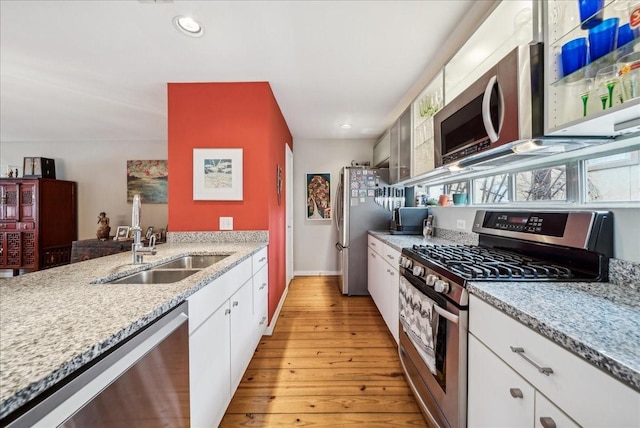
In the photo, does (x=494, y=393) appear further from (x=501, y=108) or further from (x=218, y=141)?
(x=218, y=141)

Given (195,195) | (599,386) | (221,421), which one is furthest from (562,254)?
(195,195)

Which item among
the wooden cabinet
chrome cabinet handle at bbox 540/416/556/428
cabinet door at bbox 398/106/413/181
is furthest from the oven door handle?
the wooden cabinet

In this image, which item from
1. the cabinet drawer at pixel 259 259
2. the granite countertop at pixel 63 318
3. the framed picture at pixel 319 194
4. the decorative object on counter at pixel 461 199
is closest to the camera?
the granite countertop at pixel 63 318

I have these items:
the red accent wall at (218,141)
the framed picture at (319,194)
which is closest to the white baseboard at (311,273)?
the framed picture at (319,194)

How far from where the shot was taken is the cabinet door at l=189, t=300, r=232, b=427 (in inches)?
41.9

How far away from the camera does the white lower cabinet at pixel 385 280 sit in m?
2.09

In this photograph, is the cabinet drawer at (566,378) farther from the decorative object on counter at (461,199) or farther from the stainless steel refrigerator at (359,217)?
the stainless steel refrigerator at (359,217)

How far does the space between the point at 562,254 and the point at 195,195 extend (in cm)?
264

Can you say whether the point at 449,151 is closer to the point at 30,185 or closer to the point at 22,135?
the point at 30,185

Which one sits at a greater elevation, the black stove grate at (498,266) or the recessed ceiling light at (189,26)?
the recessed ceiling light at (189,26)

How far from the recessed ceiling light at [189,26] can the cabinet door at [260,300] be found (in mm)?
1794

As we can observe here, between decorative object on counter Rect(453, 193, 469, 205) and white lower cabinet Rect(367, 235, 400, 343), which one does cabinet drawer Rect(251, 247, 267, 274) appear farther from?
decorative object on counter Rect(453, 193, 469, 205)

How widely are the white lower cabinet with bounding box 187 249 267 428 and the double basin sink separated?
0.31 metres

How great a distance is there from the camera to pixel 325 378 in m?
1.80
